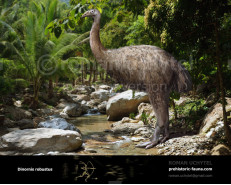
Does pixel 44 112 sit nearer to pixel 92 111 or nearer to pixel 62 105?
pixel 62 105

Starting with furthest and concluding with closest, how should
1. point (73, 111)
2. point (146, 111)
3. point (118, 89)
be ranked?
point (73, 111) < point (118, 89) < point (146, 111)

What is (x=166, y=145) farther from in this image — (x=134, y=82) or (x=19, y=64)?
(x=19, y=64)

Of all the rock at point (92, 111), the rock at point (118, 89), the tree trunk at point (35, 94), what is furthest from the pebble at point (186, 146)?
the tree trunk at point (35, 94)

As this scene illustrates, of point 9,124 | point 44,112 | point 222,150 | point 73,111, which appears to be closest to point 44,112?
point 44,112

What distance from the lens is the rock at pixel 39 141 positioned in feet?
12.0

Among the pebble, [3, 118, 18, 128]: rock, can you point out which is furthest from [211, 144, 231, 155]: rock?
[3, 118, 18, 128]: rock

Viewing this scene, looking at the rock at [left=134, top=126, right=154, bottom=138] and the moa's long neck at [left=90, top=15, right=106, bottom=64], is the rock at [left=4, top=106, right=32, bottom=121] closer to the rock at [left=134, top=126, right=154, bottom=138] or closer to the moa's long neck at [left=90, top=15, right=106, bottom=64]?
the rock at [left=134, top=126, right=154, bottom=138]

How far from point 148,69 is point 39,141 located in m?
2.11

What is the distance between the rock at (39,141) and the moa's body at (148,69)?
136cm

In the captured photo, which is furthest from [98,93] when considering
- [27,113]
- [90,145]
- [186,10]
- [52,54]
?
[186,10]

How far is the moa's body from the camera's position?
364cm

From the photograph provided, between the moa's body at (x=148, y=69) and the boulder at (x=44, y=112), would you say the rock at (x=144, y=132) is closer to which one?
the moa's body at (x=148, y=69)

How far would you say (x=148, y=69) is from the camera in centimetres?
364

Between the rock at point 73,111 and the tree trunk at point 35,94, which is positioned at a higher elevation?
the tree trunk at point 35,94
